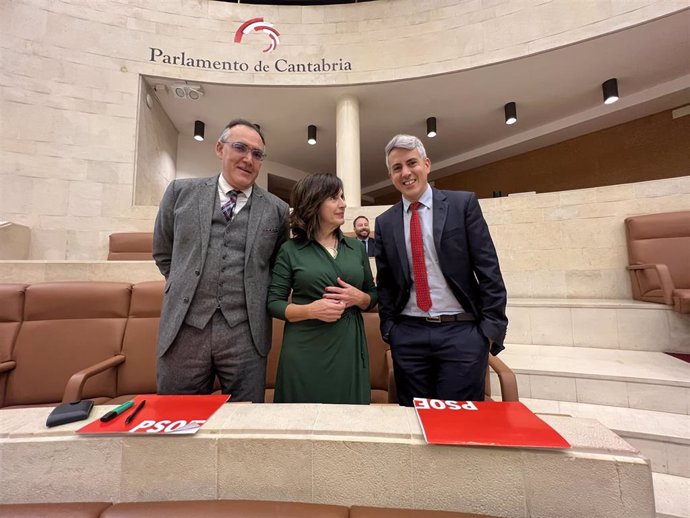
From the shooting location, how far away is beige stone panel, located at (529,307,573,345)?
2615 millimetres

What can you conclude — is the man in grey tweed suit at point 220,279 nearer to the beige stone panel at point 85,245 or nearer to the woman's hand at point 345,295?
the woman's hand at point 345,295

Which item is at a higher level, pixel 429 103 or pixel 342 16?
pixel 342 16

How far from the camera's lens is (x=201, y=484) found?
0.62 metres

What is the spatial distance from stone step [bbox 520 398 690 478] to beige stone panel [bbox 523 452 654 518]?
3.62ft

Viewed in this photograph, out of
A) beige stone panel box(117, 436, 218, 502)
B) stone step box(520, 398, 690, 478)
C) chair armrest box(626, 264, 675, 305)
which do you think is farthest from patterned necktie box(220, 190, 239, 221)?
chair armrest box(626, 264, 675, 305)

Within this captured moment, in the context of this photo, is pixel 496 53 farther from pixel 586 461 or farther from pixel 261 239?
pixel 586 461

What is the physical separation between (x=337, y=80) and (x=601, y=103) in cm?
484

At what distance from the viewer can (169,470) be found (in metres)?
0.63

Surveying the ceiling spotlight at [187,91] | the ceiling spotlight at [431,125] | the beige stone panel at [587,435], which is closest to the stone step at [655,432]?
the beige stone panel at [587,435]

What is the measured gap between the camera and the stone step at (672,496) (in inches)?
49.1

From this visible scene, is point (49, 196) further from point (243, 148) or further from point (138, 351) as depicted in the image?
point (243, 148)

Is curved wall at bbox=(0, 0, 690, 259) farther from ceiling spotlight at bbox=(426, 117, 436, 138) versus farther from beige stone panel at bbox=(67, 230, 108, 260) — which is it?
ceiling spotlight at bbox=(426, 117, 436, 138)

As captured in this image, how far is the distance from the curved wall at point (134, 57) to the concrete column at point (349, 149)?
40 centimetres

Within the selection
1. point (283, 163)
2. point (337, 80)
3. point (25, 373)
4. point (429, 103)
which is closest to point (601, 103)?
point (429, 103)
